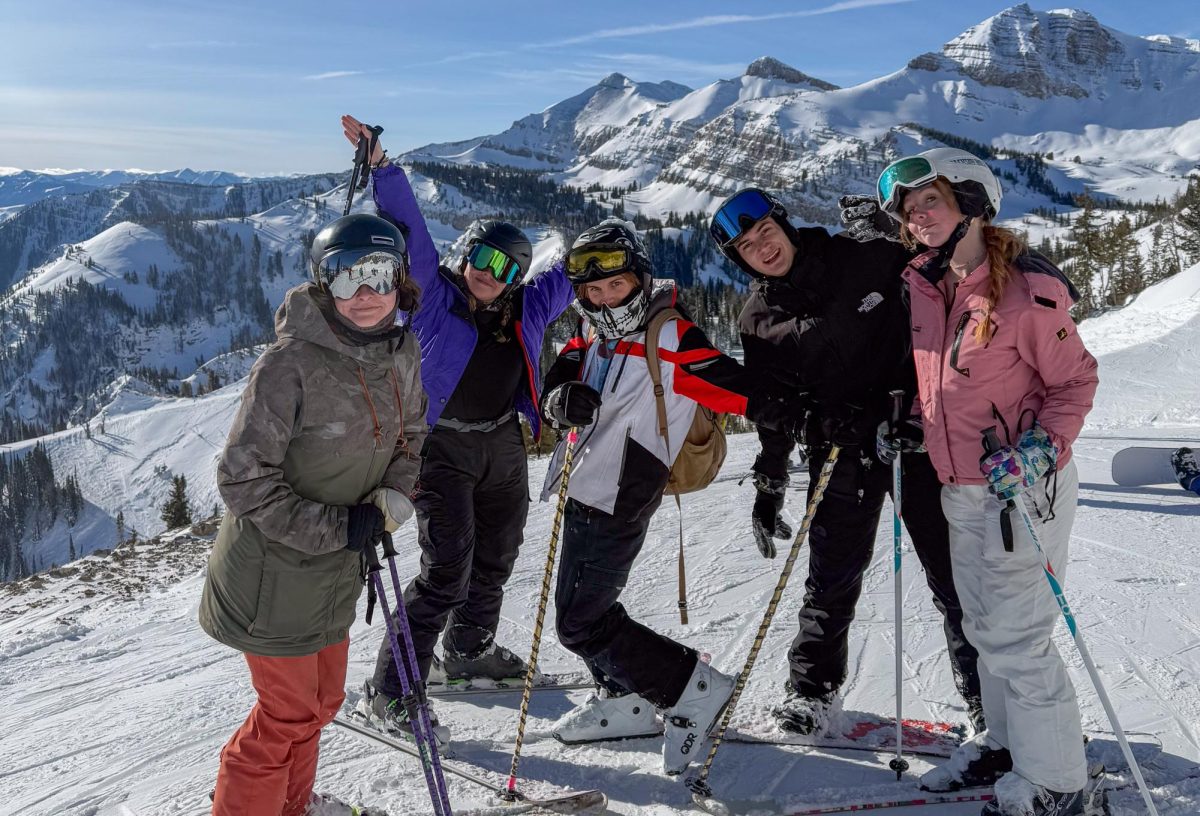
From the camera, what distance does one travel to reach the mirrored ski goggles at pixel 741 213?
3.52 meters

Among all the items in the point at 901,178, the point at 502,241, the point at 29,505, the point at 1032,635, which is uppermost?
the point at 901,178

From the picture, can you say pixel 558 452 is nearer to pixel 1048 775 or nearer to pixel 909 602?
pixel 1048 775

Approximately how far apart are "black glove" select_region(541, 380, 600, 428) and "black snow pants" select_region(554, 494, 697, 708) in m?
0.44

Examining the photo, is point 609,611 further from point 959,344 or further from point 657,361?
point 959,344

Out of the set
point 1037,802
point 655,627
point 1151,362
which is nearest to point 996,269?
point 1037,802

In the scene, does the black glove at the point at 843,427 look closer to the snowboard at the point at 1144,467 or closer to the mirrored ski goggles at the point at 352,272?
the mirrored ski goggles at the point at 352,272

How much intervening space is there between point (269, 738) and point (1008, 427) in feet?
9.67

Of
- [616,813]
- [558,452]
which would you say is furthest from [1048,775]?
[558,452]

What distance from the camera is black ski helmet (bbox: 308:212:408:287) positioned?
284 cm

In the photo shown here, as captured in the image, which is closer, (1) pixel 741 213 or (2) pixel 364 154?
(1) pixel 741 213

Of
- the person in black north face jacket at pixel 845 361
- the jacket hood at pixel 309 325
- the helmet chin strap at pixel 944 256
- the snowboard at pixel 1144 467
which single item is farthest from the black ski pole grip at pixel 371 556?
the snowboard at pixel 1144 467

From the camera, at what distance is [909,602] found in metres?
5.69

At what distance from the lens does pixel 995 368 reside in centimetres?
291

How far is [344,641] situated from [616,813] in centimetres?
141
